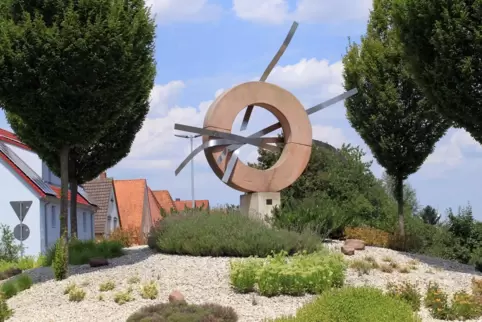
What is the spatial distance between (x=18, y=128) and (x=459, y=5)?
13.9 meters

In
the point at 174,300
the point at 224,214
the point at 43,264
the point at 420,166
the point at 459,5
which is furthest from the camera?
the point at 420,166

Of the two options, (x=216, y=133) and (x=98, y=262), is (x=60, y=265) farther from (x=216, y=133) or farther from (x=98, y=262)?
(x=216, y=133)

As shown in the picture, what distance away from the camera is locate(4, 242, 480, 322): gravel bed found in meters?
10.8

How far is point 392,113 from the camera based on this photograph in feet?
67.0

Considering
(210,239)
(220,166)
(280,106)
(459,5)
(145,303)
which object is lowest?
(145,303)

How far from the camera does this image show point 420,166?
823 inches

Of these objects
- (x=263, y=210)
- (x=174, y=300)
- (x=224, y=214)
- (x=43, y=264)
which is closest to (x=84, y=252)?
(x=43, y=264)

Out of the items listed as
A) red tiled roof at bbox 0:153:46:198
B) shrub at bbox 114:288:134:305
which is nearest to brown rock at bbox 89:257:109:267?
shrub at bbox 114:288:134:305

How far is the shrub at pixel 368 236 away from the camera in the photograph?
18547 millimetres

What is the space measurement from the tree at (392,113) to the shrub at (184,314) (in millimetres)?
12074

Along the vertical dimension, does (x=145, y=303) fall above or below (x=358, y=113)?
below

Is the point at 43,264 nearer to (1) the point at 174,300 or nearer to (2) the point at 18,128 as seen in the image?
(2) the point at 18,128

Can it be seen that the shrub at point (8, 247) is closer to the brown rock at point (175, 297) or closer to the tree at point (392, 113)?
the tree at point (392, 113)

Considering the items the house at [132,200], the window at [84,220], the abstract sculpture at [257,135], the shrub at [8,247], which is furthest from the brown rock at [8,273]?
the house at [132,200]
